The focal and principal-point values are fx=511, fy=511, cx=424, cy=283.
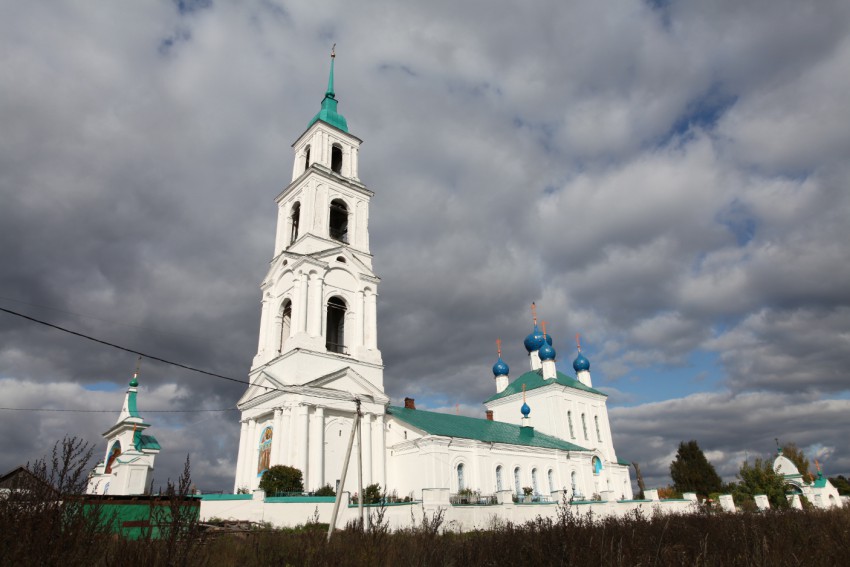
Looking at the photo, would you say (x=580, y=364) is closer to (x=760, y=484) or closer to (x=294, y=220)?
(x=760, y=484)

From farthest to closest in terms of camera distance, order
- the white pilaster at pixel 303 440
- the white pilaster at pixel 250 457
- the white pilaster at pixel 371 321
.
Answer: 1. the white pilaster at pixel 371 321
2. the white pilaster at pixel 250 457
3. the white pilaster at pixel 303 440

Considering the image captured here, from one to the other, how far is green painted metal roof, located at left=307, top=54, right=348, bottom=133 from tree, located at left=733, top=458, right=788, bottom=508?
110 feet

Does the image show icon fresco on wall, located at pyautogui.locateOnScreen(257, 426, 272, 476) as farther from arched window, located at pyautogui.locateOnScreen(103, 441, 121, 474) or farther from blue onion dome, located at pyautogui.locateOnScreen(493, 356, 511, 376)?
blue onion dome, located at pyautogui.locateOnScreen(493, 356, 511, 376)

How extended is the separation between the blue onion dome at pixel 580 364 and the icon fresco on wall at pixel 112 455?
3510 centimetres

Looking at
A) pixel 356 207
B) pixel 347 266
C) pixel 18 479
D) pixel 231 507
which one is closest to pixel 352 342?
pixel 347 266

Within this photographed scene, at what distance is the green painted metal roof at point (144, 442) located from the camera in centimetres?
2755

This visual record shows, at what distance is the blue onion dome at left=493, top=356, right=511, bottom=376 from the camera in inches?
1825

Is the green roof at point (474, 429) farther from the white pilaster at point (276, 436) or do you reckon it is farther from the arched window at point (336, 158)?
the arched window at point (336, 158)

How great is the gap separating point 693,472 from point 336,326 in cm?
4653

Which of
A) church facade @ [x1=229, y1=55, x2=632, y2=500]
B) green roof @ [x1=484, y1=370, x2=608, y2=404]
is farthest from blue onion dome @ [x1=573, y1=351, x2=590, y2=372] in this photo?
church facade @ [x1=229, y1=55, x2=632, y2=500]

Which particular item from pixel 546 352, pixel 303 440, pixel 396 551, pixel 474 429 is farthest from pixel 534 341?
pixel 396 551

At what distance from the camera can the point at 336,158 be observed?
33.5 meters

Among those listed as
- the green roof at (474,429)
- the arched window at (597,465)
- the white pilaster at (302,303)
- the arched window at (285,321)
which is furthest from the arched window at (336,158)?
the arched window at (597,465)

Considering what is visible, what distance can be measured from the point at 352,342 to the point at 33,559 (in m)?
22.5
